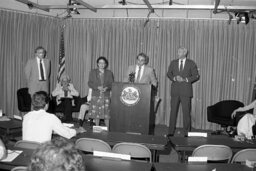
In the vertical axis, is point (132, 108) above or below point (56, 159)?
below

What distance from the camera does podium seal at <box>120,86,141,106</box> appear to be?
5469 mm

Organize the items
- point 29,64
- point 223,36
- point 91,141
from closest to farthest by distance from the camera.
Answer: point 91,141
point 29,64
point 223,36

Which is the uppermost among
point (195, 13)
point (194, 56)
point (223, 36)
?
point (195, 13)

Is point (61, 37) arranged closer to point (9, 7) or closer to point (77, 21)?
point (77, 21)

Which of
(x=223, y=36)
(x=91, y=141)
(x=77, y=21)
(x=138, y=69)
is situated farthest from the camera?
(x=77, y=21)

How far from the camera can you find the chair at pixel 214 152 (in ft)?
11.2

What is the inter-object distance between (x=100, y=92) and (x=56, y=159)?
5.18 meters

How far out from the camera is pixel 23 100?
760cm

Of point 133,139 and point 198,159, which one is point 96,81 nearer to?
point 133,139

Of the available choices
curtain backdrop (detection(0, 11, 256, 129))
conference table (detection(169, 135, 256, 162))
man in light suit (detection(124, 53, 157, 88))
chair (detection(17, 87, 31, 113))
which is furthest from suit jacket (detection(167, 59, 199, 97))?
chair (detection(17, 87, 31, 113))

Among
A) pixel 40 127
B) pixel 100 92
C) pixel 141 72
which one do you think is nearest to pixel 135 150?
pixel 40 127

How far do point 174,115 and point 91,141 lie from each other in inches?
144

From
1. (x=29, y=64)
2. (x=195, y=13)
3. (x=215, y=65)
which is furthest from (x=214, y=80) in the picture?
(x=29, y=64)

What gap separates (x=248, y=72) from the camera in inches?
323
